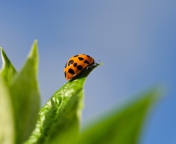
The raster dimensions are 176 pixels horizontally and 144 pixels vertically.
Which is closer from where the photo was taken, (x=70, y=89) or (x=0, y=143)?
(x=0, y=143)

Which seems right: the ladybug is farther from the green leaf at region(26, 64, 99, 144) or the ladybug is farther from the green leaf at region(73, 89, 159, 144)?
the green leaf at region(73, 89, 159, 144)

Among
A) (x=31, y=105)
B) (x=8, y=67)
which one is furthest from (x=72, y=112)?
(x=8, y=67)

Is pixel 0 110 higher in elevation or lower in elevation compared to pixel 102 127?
higher

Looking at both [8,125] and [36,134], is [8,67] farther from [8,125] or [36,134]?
[8,125]

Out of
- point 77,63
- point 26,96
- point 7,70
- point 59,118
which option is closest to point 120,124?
point 26,96

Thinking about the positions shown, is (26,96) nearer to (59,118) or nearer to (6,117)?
(6,117)

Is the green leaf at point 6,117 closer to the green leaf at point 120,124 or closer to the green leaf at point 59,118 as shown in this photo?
the green leaf at point 59,118

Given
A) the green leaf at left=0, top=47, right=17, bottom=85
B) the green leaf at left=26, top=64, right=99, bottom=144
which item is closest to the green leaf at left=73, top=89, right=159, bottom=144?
the green leaf at left=26, top=64, right=99, bottom=144
